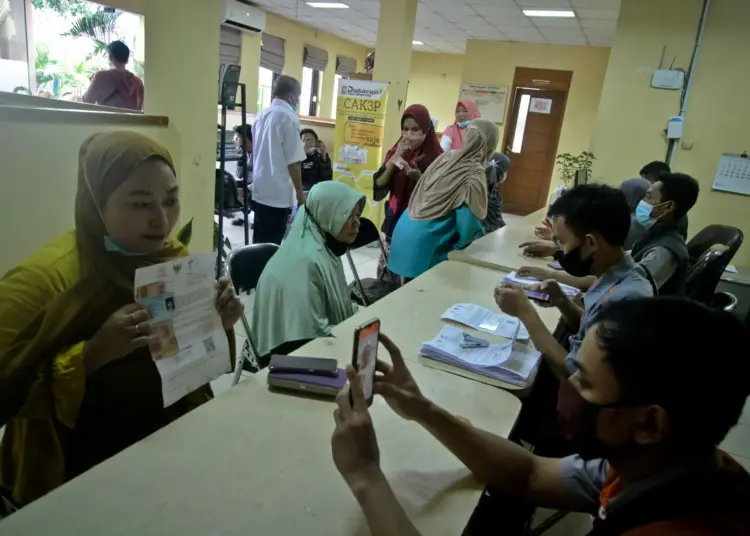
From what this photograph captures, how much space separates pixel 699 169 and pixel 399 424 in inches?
199

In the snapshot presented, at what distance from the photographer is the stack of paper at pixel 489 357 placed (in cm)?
152

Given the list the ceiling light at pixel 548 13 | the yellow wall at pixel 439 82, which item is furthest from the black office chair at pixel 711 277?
the yellow wall at pixel 439 82

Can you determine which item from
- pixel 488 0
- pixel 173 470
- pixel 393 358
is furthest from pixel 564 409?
pixel 488 0

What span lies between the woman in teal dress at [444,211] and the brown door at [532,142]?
22.4 ft

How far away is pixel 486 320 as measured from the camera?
6.38ft

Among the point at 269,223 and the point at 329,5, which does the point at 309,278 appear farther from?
the point at 329,5

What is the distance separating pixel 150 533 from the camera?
2.80ft

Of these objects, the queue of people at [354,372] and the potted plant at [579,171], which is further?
the potted plant at [579,171]

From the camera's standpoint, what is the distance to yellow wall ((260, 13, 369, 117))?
383 inches

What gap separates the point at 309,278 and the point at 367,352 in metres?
0.91

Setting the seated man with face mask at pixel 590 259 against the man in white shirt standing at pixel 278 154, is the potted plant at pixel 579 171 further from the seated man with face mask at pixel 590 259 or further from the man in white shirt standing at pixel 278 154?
the seated man with face mask at pixel 590 259

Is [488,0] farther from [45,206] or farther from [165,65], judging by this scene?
[45,206]

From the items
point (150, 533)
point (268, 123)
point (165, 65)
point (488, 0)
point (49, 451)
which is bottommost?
point (49, 451)

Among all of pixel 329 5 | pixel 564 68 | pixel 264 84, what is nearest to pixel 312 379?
pixel 329 5
